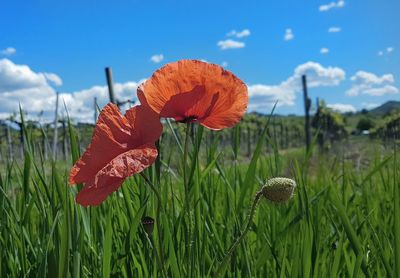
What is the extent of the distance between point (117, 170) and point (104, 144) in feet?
0.26

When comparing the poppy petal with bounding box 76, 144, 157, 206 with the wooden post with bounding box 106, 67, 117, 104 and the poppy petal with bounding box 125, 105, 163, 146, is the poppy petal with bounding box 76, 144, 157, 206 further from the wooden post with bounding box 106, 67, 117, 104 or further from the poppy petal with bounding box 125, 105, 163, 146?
the wooden post with bounding box 106, 67, 117, 104

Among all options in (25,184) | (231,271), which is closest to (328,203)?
(231,271)

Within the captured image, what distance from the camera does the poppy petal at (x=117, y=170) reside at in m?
0.50

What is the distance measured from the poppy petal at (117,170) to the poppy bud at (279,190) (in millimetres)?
124

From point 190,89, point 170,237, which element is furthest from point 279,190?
point 170,237

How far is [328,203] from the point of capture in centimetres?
140

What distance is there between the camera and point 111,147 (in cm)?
57

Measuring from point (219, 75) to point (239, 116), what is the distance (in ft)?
0.18

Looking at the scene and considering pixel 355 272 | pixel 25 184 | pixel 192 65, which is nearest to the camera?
pixel 192 65

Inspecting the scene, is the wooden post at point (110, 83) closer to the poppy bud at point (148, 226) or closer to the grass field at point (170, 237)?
the grass field at point (170, 237)

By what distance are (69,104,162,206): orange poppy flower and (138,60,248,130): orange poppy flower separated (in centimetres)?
2

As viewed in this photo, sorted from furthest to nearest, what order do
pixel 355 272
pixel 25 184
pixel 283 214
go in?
pixel 283 214 < pixel 25 184 < pixel 355 272

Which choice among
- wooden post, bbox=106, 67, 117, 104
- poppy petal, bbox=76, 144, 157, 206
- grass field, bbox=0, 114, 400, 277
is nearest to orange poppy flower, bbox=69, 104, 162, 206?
poppy petal, bbox=76, 144, 157, 206

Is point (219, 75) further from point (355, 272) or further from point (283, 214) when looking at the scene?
point (283, 214)
